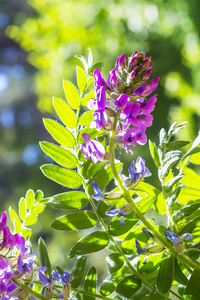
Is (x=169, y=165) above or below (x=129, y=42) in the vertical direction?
below

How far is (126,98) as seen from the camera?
0.20 meters

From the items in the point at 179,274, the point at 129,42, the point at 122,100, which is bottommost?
the point at 179,274

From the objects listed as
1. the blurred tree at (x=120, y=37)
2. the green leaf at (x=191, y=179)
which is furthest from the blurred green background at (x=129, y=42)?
the green leaf at (x=191, y=179)

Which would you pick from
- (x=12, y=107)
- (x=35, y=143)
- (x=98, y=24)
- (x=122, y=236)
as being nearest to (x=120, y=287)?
(x=122, y=236)

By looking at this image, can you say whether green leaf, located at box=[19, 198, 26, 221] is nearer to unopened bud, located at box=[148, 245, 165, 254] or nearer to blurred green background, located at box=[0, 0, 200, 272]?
unopened bud, located at box=[148, 245, 165, 254]

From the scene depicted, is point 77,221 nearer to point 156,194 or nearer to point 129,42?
point 156,194

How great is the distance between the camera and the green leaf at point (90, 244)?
22cm

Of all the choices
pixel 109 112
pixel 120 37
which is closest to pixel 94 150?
pixel 109 112

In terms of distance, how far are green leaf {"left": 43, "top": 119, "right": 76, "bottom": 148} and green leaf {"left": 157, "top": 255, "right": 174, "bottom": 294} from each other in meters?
0.09

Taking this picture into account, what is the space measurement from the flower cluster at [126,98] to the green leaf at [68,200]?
50 millimetres

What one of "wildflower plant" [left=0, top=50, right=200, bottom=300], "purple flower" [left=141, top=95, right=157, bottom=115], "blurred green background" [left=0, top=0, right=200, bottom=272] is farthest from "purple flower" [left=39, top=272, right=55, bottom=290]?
"blurred green background" [left=0, top=0, right=200, bottom=272]

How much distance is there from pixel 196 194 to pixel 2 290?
0.45 ft

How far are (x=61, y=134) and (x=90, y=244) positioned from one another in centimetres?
7

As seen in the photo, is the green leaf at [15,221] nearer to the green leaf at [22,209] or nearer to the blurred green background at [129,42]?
the green leaf at [22,209]
